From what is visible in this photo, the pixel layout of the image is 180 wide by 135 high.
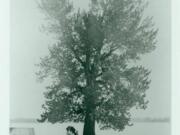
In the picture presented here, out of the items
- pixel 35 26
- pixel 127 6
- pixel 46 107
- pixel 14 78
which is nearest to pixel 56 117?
pixel 46 107

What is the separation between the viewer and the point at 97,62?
0.80 m

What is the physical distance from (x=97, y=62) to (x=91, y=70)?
30 millimetres

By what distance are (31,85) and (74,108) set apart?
145 millimetres

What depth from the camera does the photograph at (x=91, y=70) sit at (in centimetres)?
80

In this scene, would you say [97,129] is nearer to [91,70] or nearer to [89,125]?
[89,125]

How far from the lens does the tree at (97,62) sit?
2.62 ft

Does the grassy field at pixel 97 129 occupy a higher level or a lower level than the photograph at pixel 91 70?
lower

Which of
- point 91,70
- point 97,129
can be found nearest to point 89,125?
point 97,129

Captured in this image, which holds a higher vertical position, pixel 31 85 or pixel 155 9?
pixel 155 9

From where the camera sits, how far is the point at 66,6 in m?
0.81

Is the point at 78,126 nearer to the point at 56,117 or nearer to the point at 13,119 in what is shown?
the point at 56,117

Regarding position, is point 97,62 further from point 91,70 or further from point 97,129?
point 97,129

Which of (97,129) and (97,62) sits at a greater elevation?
(97,62)

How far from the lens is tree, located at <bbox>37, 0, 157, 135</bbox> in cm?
80
